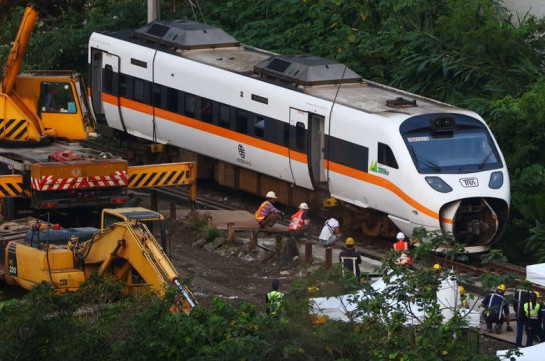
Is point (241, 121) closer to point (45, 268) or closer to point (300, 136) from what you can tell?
point (300, 136)

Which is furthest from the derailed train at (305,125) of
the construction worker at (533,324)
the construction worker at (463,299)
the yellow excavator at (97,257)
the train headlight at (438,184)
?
the yellow excavator at (97,257)

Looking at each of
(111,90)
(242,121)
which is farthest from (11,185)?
(111,90)

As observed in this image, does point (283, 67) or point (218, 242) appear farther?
point (283, 67)

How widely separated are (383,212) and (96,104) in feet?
34.2

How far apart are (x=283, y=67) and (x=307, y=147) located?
225 centimetres

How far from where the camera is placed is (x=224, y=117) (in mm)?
30641

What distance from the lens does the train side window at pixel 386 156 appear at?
26109 mm

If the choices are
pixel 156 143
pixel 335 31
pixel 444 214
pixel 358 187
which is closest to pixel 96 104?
pixel 156 143

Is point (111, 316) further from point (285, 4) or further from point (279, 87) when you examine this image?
point (285, 4)

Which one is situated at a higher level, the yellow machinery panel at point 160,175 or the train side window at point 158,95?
the train side window at point 158,95

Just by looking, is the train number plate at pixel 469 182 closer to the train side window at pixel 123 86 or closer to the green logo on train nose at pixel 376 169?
the green logo on train nose at pixel 376 169

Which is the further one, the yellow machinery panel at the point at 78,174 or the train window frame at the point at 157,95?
the train window frame at the point at 157,95

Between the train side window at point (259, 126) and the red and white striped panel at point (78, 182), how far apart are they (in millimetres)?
4680

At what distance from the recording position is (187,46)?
106ft
